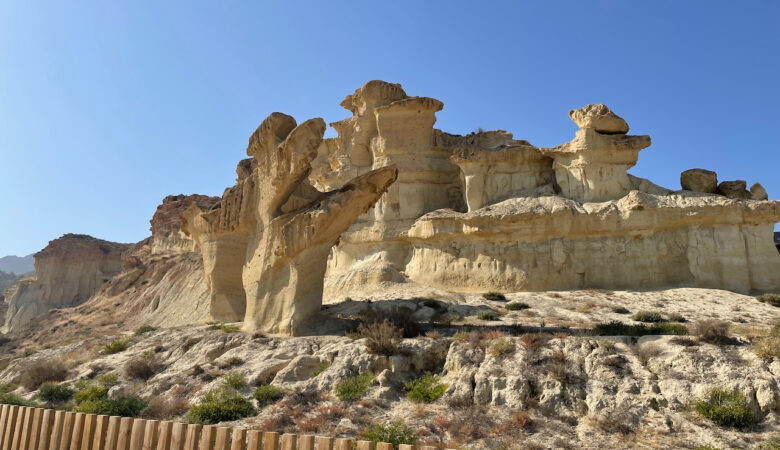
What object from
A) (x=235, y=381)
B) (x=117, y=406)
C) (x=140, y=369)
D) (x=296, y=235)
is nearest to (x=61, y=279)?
(x=140, y=369)

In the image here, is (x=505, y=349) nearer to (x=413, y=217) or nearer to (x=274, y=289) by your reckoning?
(x=274, y=289)

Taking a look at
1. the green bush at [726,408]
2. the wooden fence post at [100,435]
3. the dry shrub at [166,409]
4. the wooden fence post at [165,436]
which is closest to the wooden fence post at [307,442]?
the wooden fence post at [165,436]

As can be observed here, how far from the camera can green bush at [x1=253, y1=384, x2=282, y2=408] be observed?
13.3 m

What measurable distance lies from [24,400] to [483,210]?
22.5 meters

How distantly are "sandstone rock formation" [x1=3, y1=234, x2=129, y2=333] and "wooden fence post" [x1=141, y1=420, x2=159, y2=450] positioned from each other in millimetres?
65298

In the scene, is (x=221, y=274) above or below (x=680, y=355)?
above

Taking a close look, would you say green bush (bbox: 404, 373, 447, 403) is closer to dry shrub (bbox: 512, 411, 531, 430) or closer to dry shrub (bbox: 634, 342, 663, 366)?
dry shrub (bbox: 512, 411, 531, 430)

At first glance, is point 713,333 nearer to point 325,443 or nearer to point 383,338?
point 383,338

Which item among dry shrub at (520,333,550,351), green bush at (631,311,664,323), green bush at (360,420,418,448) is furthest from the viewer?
green bush at (631,311,664,323)

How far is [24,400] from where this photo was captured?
1533 centimetres

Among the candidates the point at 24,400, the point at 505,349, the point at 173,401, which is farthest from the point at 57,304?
the point at 505,349

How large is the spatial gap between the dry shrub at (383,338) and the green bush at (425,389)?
4.00 ft

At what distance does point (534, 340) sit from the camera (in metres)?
14.3

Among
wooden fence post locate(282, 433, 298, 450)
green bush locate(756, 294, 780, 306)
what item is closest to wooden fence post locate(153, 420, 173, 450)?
wooden fence post locate(282, 433, 298, 450)
